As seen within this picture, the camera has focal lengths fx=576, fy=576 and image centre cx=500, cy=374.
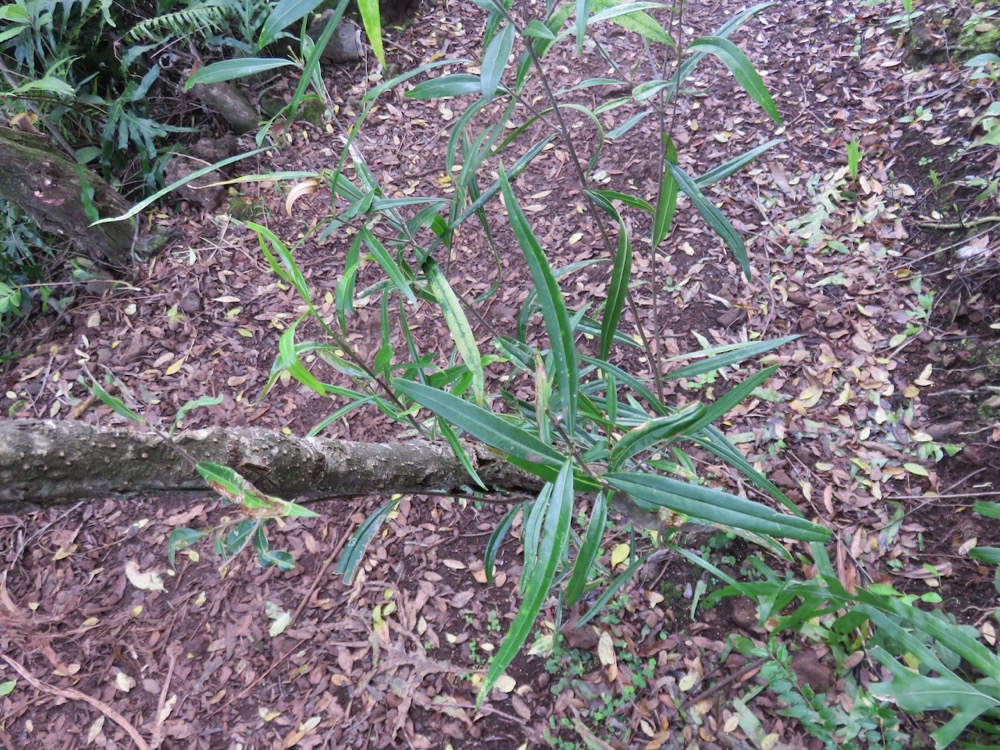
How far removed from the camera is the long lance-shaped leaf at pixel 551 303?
25.4 inches

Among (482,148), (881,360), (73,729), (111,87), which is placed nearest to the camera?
(482,148)

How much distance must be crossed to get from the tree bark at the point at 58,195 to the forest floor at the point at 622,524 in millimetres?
188

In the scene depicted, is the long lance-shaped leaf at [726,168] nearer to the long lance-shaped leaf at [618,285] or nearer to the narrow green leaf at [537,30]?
the long lance-shaped leaf at [618,285]

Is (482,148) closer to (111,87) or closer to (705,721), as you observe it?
(705,721)

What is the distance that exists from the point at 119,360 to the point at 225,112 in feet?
4.13

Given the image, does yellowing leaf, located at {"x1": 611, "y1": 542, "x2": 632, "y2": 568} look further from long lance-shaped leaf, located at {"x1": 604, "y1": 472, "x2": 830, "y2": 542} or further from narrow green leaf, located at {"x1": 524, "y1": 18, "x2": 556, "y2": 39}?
narrow green leaf, located at {"x1": 524, "y1": 18, "x2": 556, "y2": 39}

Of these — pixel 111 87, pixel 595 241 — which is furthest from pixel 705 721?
pixel 111 87

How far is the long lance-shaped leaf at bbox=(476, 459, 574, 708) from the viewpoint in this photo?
0.54 metres

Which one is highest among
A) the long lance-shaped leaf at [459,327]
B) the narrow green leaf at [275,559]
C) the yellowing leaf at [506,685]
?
the long lance-shaped leaf at [459,327]

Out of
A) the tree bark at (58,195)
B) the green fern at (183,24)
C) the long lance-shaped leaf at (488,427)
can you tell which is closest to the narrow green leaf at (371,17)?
the long lance-shaped leaf at (488,427)

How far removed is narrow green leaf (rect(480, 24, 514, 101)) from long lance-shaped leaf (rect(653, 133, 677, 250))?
1.05 ft

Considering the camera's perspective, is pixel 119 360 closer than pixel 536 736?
No

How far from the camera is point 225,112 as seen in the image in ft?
8.83

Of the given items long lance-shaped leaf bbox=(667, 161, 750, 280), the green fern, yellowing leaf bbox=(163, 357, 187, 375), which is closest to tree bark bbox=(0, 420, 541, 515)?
long lance-shaped leaf bbox=(667, 161, 750, 280)
